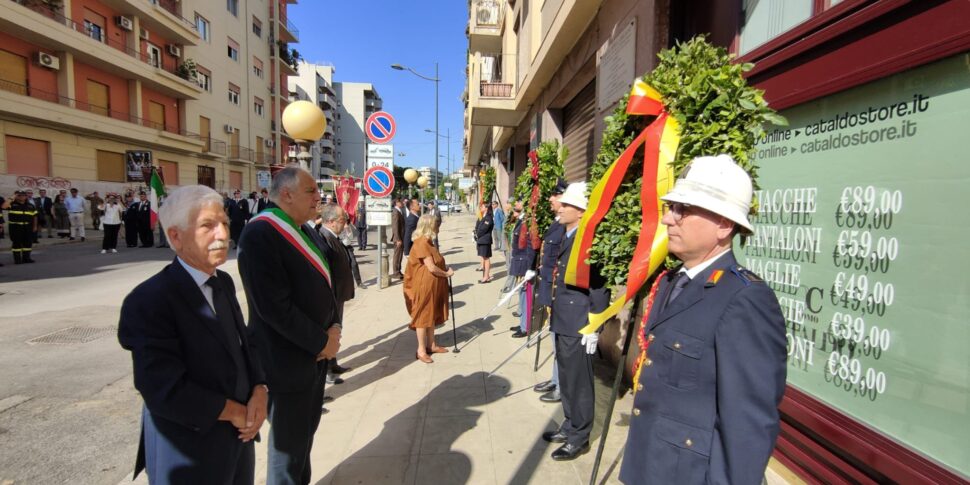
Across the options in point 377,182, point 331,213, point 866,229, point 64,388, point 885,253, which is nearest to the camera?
point 885,253

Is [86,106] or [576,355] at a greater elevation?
[86,106]

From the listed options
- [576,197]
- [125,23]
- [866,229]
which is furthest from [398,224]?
[125,23]

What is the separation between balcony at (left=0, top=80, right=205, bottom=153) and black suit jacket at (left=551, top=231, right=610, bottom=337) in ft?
82.8

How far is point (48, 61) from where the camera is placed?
20703 mm

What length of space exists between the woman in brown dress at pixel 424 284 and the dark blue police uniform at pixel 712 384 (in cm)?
373

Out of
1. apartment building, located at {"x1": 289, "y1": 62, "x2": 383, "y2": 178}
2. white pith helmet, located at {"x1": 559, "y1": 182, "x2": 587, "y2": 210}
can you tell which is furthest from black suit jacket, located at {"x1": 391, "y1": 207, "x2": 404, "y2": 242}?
apartment building, located at {"x1": 289, "y1": 62, "x2": 383, "y2": 178}

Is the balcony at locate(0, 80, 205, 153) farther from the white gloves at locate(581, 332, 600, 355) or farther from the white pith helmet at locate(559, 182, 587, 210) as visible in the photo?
the white gloves at locate(581, 332, 600, 355)

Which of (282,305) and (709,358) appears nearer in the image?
(709,358)

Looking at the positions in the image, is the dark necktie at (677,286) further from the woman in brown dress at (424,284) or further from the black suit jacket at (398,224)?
the black suit jacket at (398,224)

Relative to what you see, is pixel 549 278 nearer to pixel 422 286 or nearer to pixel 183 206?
pixel 422 286

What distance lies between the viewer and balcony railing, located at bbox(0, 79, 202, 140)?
771 inches

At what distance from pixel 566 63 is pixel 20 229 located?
14226 millimetres

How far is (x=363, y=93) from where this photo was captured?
311ft

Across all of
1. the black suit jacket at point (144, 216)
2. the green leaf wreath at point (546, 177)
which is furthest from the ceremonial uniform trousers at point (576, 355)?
the black suit jacket at point (144, 216)
